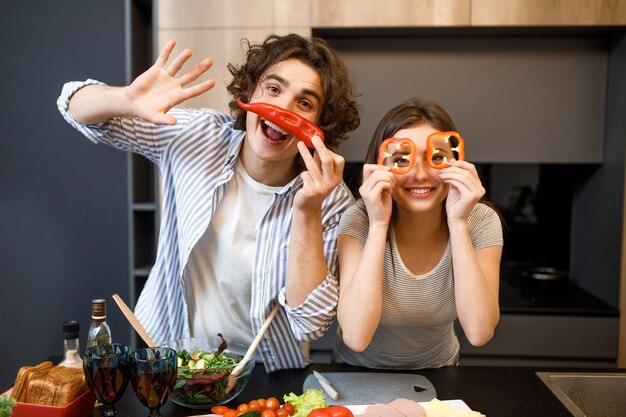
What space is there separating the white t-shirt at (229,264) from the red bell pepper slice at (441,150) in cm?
46

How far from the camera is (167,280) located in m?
1.62

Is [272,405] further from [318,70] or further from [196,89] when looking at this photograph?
[318,70]

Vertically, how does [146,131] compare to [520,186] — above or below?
above

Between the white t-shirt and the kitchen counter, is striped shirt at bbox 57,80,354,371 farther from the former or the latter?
the kitchen counter

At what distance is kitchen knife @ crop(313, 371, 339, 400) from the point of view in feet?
4.11

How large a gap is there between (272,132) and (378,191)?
1.13 ft

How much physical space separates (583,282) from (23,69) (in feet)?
11.1

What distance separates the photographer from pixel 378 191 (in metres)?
1.36

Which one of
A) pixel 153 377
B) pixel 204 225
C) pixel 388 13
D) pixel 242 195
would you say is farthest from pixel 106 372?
pixel 388 13

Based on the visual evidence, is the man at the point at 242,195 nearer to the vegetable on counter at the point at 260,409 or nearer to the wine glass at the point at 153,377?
the vegetable on counter at the point at 260,409

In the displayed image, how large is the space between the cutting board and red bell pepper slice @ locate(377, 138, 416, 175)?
21.0 inches

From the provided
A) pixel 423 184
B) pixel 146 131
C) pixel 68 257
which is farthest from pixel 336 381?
pixel 68 257

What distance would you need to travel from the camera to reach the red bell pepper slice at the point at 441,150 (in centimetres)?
140

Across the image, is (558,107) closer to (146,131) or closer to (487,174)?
(487,174)
